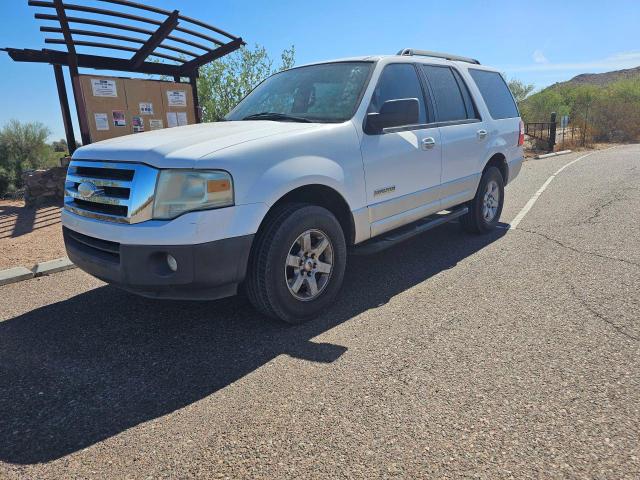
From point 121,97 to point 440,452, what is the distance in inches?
328

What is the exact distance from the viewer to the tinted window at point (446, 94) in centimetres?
479

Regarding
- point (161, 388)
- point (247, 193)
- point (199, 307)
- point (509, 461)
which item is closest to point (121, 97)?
point (199, 307)

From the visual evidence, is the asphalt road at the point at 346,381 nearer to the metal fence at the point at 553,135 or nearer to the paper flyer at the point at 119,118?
the paper flyer at the point at 119,118

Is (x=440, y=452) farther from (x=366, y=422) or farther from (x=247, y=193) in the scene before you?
(x=247, y=193)

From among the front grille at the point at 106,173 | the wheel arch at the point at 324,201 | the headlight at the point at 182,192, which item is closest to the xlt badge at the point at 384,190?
the wheel arch at the point at 324,201

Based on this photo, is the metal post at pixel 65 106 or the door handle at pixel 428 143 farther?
the metal post at pixel 65 106

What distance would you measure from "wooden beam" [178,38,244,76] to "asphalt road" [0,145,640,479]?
562 cm

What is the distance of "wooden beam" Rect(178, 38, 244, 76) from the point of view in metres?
8.42

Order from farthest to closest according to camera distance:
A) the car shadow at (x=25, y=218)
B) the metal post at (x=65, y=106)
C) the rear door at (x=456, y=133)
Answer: the metal post at (x=65, y=106) < the car shadow at (x=25, y=218) < the rear door at (x=456, y=133)

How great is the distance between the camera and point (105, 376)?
2.82 m

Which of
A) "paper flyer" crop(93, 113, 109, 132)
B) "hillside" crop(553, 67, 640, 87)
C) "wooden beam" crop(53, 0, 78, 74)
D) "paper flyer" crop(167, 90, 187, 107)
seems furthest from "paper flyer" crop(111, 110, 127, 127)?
"hillside" crop(553, 67, 640, 87)

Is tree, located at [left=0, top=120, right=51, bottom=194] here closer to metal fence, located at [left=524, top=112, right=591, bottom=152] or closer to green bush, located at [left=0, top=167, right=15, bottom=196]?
green bush, located at [left=0, top=167, right=15, bottom=196]

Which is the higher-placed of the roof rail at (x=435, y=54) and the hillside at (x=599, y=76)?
the hillside at (x=599, y=76)

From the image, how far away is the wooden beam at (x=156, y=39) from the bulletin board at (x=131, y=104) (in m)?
0.38
